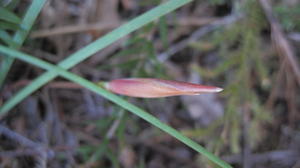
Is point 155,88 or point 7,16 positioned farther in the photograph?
point 7,16

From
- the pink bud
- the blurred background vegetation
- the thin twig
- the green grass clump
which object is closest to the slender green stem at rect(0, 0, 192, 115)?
the green grass clump

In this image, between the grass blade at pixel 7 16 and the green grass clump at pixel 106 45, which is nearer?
the green grass clump at pixel 106 45

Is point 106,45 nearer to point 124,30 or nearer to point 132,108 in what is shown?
point 124,30

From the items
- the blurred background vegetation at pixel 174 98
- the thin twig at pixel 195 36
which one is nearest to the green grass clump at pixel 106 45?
the blurred background vegetation at pixel 174 98

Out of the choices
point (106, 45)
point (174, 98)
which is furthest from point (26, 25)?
point (174, 98)

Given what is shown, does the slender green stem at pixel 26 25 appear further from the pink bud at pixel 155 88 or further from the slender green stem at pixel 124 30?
the pink bud at pixel 155 88

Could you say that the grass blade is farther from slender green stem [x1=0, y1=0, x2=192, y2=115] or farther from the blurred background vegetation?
the blurred background vegetation
